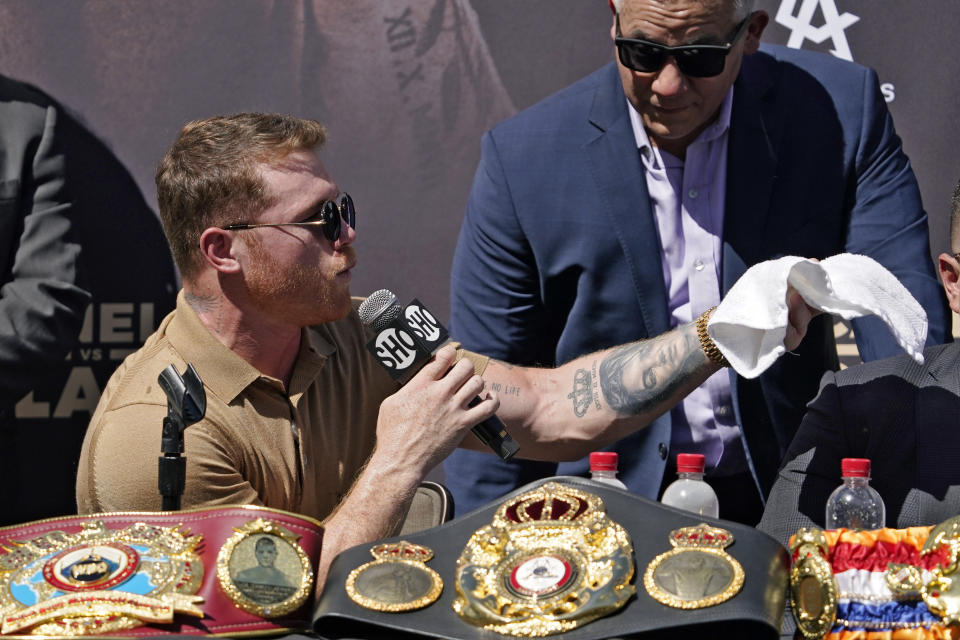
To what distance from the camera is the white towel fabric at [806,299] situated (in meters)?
2.44

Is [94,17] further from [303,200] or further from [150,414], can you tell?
[150,414]

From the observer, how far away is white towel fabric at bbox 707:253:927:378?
96.1 inches

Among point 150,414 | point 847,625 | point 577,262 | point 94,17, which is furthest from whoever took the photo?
point 94,17

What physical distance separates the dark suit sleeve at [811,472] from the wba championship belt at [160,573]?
3.01ft

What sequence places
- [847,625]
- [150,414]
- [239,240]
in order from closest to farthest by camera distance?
1. [847,625]
2. [150,414]
3. [239,240]

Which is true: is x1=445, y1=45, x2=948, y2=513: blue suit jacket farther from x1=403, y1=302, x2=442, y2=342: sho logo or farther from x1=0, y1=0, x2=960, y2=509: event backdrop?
x1=403, y1=302, x2=442, y2=342: sho logo

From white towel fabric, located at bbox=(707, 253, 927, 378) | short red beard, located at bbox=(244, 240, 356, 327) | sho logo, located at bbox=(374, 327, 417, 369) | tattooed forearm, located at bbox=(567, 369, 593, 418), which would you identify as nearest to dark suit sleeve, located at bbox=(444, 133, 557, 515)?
tattooed forearm, located at bbox=(567, 369, 593, 418)

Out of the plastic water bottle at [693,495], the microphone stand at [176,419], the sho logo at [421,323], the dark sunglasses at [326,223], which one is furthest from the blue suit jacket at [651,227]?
the microphone stand at [176,419]

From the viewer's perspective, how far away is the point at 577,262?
353 centimetres

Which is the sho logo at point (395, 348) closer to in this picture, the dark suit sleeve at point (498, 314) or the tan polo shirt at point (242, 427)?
the tan polo shirt at point (242, 427)

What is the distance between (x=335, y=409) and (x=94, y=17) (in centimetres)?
163

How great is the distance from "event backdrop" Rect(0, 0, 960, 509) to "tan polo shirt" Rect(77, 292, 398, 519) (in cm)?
87

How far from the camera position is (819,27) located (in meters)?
3.95

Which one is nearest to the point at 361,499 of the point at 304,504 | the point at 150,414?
the point at 304,504
